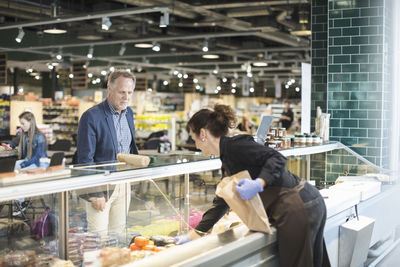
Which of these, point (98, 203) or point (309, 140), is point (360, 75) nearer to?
point (309, 140)

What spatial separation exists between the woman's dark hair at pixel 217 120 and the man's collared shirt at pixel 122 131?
1.18 meters

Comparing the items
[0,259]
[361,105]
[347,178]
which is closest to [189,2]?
[361,105]

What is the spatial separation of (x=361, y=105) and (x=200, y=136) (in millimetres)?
4025

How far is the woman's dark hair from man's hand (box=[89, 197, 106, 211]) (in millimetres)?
716

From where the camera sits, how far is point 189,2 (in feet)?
38.5

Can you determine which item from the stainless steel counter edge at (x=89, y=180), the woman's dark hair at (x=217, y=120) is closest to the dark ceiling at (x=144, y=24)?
the stainless steel counter edge at (x=89, y=180)

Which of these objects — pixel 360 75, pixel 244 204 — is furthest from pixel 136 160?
pixel 360 75

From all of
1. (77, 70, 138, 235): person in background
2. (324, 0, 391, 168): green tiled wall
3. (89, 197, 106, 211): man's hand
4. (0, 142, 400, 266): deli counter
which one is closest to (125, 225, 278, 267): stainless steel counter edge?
(0, 142, 400, 266): deli counter

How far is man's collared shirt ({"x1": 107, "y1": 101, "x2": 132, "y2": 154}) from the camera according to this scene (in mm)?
3930

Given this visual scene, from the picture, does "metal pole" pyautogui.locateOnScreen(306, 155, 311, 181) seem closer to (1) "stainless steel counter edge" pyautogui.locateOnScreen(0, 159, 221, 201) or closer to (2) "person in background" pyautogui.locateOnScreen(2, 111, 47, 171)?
(1) "stainless steel counter edge" pyautogui.locateOnScreen(0, 159, 221, 201)

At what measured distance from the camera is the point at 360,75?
251 inches

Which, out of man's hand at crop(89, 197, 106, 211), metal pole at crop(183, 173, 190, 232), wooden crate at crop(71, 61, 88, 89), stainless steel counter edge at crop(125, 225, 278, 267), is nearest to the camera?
stainless steel counter edge at crop(125, 225, 278, 267)

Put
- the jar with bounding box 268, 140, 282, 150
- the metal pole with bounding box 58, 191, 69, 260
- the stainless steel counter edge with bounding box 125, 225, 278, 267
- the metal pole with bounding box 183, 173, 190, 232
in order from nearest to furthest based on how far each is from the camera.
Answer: the stainless steel counter edge with bounding box 125, 225, 278, 267, the metal pole with bounding box 58, 191, 69, 260, the metal pole with bounding box 183, 173, 190, 232, the jar with bounding box 268, 140, 282, 150

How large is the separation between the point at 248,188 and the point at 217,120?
0.48 m
